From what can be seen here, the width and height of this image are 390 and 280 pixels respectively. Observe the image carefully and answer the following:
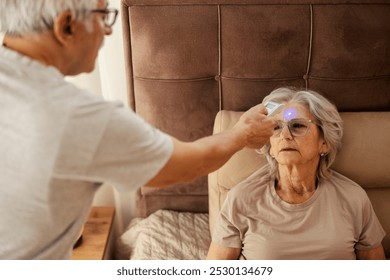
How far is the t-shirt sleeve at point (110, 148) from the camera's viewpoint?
0.83 meters

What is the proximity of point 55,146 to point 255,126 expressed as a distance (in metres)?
0.57

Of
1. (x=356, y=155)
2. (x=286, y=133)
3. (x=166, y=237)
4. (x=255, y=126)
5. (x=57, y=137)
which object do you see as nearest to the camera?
(x=57, y=137)

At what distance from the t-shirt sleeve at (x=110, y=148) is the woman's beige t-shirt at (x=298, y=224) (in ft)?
2.19

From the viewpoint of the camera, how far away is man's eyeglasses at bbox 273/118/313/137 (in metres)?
1.46

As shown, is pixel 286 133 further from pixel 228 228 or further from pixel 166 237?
pixel 166 237

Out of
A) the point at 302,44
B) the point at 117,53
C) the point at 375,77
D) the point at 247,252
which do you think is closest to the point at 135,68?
the point at 117,53

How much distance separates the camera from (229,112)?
5.41 feet

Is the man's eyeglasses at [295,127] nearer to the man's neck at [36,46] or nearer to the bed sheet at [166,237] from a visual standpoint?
the bed sheet at [166,237]

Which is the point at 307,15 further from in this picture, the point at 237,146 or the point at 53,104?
the point at 53,104

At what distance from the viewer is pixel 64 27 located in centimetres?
89

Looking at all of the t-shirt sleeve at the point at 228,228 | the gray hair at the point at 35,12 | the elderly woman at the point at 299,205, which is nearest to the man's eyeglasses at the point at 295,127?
the elderly woman at the point at 299,205

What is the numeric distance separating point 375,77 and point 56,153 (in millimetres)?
1259

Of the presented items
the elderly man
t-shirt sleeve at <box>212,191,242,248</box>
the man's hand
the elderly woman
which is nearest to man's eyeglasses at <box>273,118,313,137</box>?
the elderly woman

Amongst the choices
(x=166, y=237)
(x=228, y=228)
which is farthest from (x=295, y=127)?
(x=166, y=237)
